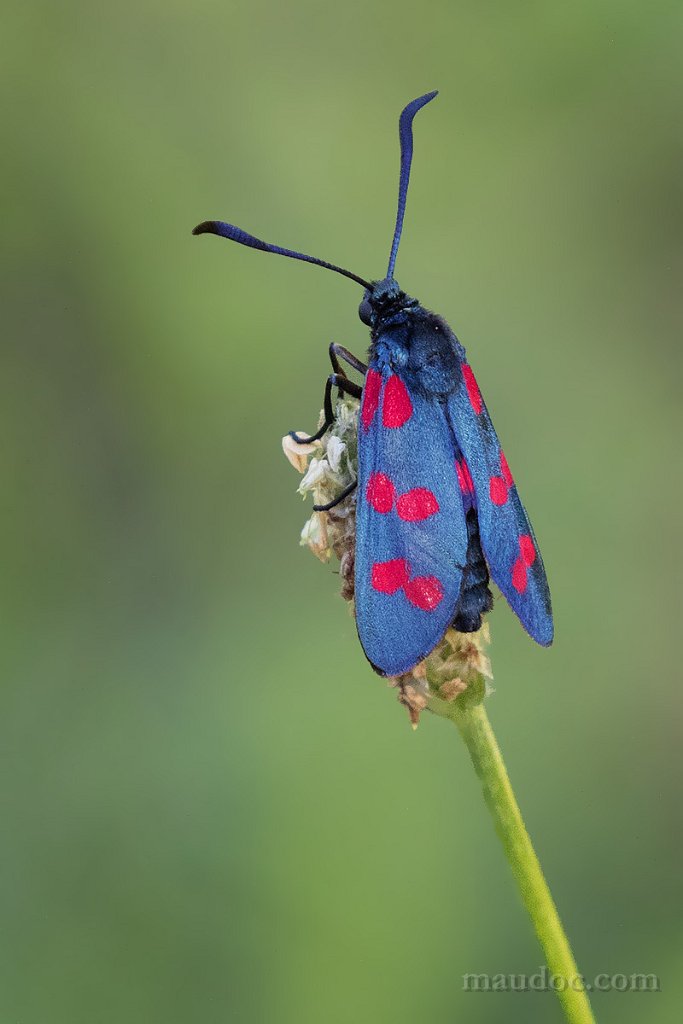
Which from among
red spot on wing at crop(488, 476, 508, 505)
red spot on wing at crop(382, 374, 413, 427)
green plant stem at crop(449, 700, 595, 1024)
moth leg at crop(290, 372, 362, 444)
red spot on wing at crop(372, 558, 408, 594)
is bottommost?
green plant stem at crop(449, 700, 595, 1024)

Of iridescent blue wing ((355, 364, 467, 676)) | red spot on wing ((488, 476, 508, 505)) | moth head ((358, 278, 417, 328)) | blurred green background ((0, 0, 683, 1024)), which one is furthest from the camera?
blurred green background ((0, 0, 683, 1024))

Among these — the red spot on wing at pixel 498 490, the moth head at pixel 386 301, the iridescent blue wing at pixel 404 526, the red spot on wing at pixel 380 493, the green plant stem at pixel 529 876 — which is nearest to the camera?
the green plant stem at pixel 529 876

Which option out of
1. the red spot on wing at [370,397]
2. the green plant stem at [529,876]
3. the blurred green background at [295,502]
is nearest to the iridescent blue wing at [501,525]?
the red spot on wing at [370,397]

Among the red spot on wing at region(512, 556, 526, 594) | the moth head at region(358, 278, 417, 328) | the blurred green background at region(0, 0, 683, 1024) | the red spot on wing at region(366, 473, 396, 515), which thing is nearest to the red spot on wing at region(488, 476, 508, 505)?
the red spot on wing at region(512, 556, 526, 594)

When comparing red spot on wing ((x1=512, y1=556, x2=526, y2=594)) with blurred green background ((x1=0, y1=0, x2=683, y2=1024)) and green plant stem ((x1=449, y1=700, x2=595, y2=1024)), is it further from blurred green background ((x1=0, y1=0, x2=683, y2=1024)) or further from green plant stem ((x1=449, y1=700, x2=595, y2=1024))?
blurred green background ((x1=0, y1=0, x2=683, y2=1024))

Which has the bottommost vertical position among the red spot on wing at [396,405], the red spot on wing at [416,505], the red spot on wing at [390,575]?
the red spot on wing at [390,575]

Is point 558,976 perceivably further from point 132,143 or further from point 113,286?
point 132,143

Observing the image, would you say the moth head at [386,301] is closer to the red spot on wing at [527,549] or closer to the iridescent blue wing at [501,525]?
the iridescent blue wing at [501,525]
